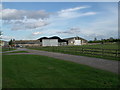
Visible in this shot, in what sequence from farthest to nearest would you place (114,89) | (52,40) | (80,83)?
(52,40), (80,83), (114,89)

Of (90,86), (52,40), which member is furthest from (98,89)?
(52,40)

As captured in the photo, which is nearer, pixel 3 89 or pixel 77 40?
pixel 3 89

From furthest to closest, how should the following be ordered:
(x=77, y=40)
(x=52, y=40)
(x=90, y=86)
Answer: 1. (x=77, y=40)
2. (x=52, y=40)
3. (x=90, y=86)

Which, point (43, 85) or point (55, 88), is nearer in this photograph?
point (55, 88)

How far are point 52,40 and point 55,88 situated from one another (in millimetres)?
73960

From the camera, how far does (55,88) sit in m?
6.07

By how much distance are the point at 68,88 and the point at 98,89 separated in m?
1.18

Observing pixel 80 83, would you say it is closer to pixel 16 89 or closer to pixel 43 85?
A: pixel 43 85

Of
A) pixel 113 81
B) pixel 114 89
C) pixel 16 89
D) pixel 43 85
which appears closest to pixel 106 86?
pixel 114 89

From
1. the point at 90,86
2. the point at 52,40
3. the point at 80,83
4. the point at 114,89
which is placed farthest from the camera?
the point at 52,40

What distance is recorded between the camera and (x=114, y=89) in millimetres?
5871

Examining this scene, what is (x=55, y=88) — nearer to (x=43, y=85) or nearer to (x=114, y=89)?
(x=43, y=85)

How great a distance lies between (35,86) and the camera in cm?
641

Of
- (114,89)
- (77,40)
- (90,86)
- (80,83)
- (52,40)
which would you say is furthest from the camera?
(77,40)
